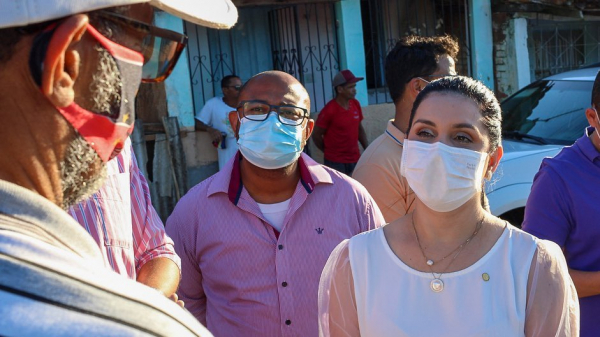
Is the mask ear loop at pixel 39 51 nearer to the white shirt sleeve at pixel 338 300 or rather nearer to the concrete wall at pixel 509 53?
the white shirt sleeve at pixel 338 300

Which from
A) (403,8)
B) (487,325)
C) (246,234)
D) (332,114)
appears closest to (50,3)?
(487,325)

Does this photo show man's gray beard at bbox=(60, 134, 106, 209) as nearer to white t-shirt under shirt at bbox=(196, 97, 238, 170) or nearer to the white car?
the white car

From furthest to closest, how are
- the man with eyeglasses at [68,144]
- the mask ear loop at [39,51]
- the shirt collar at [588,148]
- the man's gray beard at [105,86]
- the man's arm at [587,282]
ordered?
the shirt collar at [588,148] < the man's arm at [587,282] < the man's gray beard at [105,86] < the mask ear loop at [39,51] < the man with eyeglasses at [68,144]

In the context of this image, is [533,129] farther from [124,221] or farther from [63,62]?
[63,62]

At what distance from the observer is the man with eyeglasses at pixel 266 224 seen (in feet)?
9.20

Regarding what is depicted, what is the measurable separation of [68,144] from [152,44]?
0.34 meters

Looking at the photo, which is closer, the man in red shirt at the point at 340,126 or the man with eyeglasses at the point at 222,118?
the man with eyeglasses at the point at 222,118

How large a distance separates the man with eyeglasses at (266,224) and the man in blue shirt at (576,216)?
0.69 m

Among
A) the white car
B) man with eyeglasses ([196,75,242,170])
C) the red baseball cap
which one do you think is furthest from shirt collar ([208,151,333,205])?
the red baseball cap

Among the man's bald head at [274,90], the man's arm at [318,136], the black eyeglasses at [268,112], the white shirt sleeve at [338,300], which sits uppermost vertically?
the man's bald head at [274,90]

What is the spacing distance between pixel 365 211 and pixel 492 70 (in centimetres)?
830

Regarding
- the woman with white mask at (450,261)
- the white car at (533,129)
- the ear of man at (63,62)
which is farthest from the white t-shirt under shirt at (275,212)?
the white car at (533,129)

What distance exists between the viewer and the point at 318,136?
824cm

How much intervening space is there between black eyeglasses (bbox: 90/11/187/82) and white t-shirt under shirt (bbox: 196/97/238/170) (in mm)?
6220
